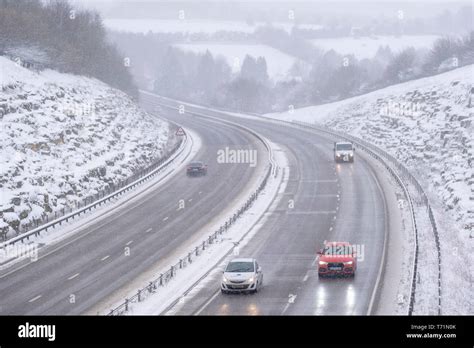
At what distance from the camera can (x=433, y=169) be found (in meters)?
75.6

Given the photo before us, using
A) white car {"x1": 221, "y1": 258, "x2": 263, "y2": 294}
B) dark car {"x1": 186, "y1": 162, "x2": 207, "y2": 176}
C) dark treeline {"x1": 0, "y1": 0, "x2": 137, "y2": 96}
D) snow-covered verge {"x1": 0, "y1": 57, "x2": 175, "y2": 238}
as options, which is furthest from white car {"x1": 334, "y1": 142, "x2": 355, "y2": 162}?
white car {"x1": 221, "y1": 258, "x2": 263, "y2": 294}

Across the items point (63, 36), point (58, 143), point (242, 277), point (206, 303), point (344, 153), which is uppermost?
point (63, 36)

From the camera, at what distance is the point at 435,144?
272ft

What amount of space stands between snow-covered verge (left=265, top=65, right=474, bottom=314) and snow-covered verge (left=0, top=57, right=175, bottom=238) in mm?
25164

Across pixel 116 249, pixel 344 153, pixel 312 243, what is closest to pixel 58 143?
pixel 116 249

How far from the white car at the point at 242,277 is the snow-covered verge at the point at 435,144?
6.84 meters

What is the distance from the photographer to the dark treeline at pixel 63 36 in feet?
293

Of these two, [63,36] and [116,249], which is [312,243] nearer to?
[116,249]

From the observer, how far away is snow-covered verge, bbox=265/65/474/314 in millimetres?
40438

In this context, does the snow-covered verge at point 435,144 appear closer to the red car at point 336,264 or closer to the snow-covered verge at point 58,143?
the red car at point 336,264

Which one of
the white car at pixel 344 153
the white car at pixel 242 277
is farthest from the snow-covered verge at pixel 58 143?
the white car at pixel 242 277

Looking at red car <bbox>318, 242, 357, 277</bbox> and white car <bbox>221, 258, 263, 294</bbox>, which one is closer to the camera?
white car <bbox>221, 258, 263, 294</bbox>

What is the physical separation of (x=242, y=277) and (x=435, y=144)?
169 feet

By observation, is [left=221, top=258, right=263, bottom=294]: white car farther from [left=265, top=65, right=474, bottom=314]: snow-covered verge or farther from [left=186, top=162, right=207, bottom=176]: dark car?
[left=186, top=162, right=207, bottom=176]: dark car
